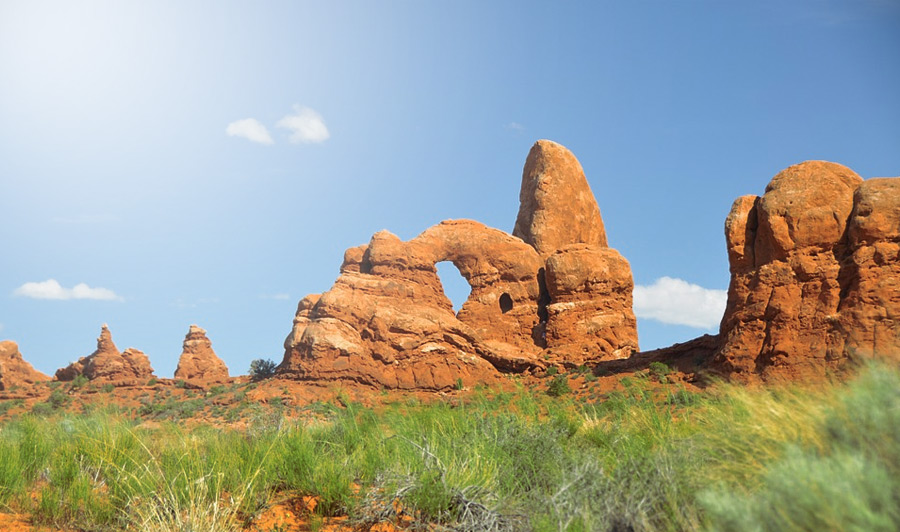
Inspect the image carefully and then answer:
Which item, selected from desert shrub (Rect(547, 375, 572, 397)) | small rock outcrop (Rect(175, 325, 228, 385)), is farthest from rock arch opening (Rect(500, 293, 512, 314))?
small rock outcrop (Rect(175, 325, 228, 385))

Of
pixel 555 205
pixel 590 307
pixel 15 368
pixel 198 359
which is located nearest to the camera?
pixel 590 307

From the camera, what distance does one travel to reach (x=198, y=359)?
1799 inches

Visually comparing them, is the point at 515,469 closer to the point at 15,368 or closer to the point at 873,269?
the point at 873,269

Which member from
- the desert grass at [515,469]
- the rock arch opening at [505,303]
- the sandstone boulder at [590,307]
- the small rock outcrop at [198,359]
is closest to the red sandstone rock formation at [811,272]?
the sandstone boulder at [590,307]

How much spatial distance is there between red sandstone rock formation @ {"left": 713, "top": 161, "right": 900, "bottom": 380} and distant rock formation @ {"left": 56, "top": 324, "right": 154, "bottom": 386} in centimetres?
3366

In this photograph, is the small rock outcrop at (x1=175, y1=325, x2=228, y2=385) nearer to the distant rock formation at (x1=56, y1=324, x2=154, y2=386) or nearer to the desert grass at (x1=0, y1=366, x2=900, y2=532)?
the distant rock formation at (x1=56, y1=324, x2=154, y2=386)

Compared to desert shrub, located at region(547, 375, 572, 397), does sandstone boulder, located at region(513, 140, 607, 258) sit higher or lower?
higher

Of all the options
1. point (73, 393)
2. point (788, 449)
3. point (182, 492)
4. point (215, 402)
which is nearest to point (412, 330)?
point (215, 402)

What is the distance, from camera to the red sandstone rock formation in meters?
22.9

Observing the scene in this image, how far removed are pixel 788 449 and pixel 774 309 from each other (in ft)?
75.6

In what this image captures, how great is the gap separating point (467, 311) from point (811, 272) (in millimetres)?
18933

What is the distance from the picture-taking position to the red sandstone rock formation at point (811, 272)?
902 inches

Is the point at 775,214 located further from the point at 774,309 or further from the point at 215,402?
the point at 215,402

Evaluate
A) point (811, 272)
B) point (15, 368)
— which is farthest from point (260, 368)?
point (811, 272)
